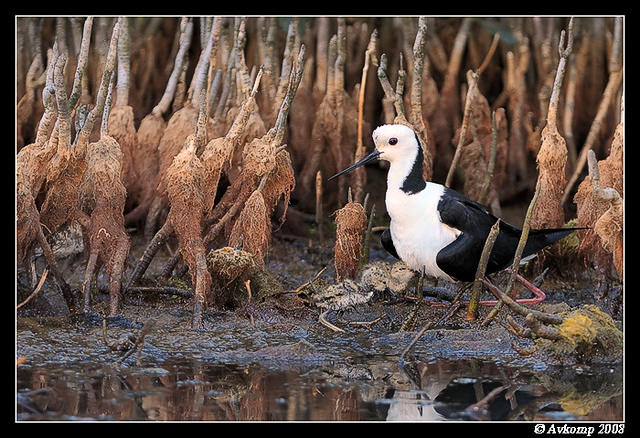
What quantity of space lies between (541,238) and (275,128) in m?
1.58

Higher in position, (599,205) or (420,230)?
(599,205)

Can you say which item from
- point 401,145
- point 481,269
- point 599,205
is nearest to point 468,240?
point 481,269

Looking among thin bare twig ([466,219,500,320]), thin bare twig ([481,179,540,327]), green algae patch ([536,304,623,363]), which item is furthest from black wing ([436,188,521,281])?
green algae patch ([536,304,623,363])

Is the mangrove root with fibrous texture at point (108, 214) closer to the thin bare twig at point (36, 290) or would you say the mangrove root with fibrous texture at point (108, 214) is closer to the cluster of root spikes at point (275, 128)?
the cluster of root spikes at point (275, 128)

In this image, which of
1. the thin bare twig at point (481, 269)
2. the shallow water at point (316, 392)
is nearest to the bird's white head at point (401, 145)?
the thin bare twig at point (481, 269)

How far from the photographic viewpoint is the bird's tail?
5895mm

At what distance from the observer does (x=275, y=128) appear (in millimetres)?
5875

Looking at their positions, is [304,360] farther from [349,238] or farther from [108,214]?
[108,214]

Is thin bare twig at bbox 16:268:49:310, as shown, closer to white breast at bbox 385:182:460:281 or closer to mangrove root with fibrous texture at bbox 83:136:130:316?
mangrove root with fibrous texture at bbox 83:136:130:316

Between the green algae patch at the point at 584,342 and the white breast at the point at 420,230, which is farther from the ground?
the white breast at the point at 420,230

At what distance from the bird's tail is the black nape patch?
2.14ft

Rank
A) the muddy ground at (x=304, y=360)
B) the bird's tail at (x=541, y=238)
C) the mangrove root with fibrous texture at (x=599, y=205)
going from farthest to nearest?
the mangrove root with fibrous texture at (x=599, y=205)
the bird's tail at (x=541, y=238)
the muddy ground at (x=304, y=360)

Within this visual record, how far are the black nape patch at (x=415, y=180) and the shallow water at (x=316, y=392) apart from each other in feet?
3.87

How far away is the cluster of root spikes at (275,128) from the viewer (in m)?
5.67
